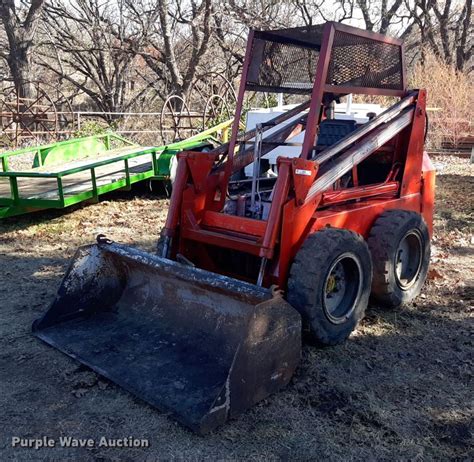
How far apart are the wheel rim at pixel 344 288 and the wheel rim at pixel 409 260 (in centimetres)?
75

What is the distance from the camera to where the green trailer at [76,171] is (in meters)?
6.86

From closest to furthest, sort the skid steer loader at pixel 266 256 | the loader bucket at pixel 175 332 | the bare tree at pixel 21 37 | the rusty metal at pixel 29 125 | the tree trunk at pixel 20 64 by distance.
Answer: the loader bucket at pixel 175 332 < the skid steer loader at pixel 266 256 < the rusty metal at pixel 29 125 < the bare tree at pixel 21 37 < the tree trunk at pixel 20 64

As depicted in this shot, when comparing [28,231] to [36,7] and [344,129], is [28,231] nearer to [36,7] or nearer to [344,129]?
[344,129]

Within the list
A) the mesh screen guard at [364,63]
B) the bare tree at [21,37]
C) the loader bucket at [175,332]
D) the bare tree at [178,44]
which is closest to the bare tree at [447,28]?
the bare tree at [178,44]

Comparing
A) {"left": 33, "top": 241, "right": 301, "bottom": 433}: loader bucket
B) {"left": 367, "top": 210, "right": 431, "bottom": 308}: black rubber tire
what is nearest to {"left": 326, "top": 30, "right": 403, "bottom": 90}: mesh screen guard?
{"left": 367, "top": 210, "right": 431, "bottom": 308}: black rubber tire

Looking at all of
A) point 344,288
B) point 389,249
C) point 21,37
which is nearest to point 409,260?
point 389,249

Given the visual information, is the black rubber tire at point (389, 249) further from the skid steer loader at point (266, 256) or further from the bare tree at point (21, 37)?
the bare tree at point (21, 37)

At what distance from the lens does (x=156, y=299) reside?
385 cm

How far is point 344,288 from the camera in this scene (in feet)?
13.0

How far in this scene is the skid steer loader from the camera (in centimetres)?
316

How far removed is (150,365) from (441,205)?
5.88 meters

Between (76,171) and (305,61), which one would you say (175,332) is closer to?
(305,61)

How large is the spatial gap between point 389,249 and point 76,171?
4.36 m

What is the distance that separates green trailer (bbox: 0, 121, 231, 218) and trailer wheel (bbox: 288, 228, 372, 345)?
13.4 feet
